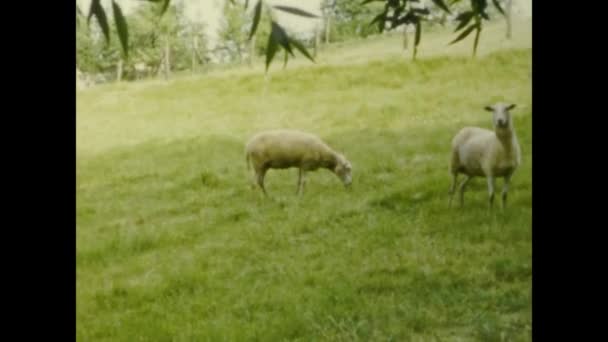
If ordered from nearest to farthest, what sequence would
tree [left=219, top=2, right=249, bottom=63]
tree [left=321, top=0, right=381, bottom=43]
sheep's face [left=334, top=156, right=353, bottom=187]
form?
tree [left=321, top=0, right=381, bottom=43] < tree [left=219, top=2, right=249, bottom=63] < sheep's face [left=334, top=156, right=353, bottom=187]

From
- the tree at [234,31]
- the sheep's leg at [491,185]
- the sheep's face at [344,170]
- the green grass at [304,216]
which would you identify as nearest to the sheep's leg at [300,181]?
the green grass at [304,216]

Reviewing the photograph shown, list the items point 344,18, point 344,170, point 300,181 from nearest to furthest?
point 344,18
point 344,170
point 300,181

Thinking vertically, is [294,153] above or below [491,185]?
above

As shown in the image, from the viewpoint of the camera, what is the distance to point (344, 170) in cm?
236

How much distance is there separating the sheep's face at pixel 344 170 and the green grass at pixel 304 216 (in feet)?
0.08

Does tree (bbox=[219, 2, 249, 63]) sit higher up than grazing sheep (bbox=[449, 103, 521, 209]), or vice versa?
tree (bbox=[219, 2, 249, 63])

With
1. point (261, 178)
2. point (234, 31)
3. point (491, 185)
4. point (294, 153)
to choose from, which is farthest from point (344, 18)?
point (491, 185)

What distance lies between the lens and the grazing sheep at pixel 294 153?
2.29 m

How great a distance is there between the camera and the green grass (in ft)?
7.09

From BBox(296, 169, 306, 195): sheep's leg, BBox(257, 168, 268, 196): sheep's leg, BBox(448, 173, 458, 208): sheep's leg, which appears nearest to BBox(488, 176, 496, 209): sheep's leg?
BBox(448, 173, 458, 208): sheep's leg

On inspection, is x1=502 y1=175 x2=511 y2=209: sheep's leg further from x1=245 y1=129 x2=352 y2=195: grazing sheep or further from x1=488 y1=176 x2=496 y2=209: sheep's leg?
x1=245 y1=129 x2=352 y2=195: grazing sheep

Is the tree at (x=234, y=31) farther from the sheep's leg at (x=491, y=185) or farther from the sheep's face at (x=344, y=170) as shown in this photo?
the sheep's leg at (x=491, y=185)

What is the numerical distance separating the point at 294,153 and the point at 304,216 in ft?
0.68

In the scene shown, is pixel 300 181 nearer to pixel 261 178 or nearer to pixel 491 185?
pixel 261 178
